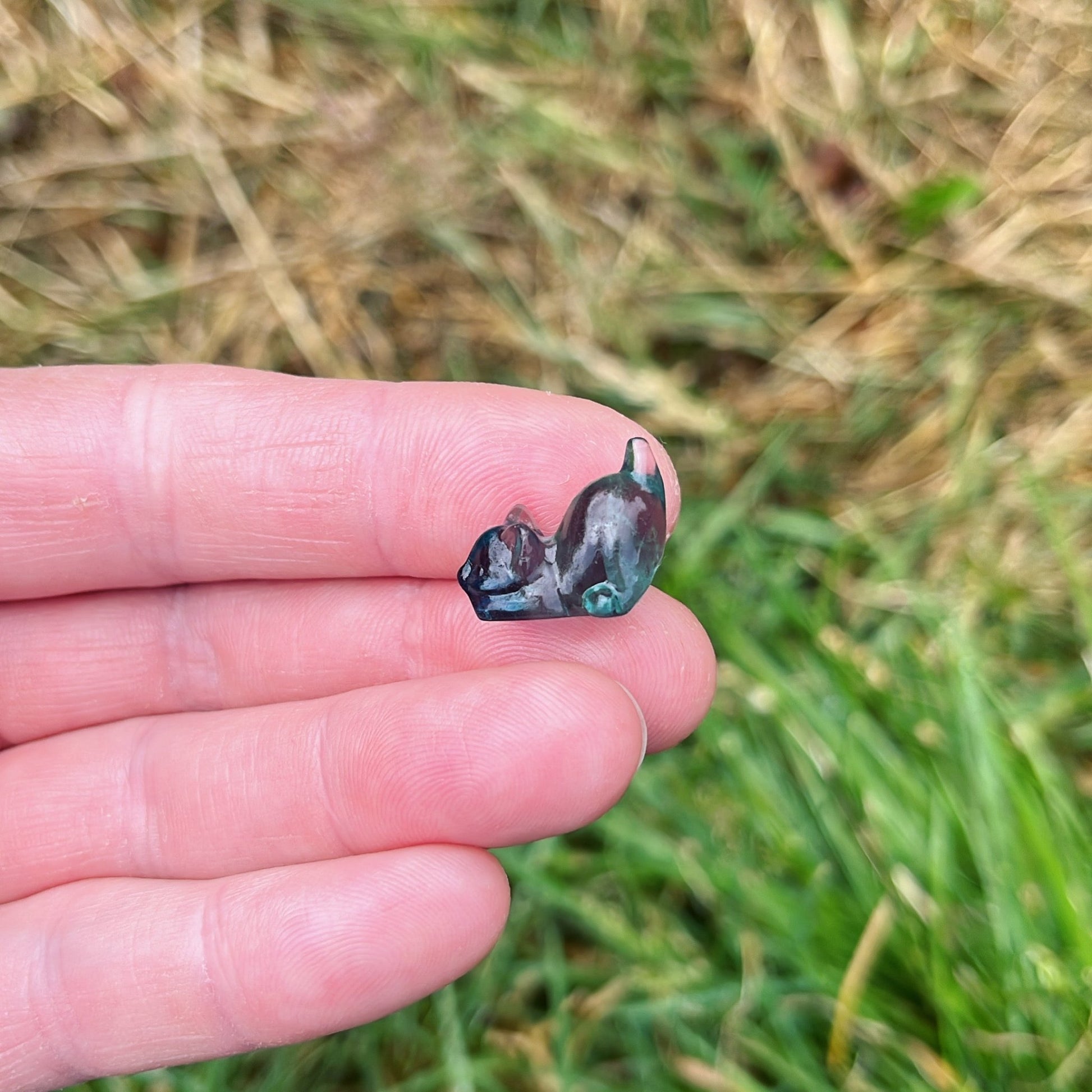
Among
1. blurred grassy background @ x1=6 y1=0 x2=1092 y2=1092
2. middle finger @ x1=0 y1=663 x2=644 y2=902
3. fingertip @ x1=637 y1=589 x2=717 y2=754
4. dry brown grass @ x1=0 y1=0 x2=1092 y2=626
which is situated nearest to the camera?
middle finger @ x1=0 y1=663 x2=644 y2=902

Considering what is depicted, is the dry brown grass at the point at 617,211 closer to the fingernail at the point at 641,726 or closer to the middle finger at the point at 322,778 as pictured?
the fingernail at the point at 641,726

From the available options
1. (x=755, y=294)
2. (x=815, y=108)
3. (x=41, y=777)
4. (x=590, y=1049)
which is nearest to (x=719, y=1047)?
(x=590, y=1049)

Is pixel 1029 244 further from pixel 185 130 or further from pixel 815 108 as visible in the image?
pixel 185 130

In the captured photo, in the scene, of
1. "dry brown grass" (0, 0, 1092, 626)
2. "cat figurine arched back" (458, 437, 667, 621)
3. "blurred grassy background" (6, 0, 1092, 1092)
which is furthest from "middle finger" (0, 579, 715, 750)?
"dry brown grass" (0, 0, 1092, 626)

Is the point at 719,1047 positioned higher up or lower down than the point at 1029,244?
lower down

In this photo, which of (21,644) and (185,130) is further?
(185,130)

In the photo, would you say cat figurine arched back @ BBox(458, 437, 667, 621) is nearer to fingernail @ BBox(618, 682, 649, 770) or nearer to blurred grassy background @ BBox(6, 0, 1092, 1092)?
fingernail @ BBox(618, 682, 649, 770)

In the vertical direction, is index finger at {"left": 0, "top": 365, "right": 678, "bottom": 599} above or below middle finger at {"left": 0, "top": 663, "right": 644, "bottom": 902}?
above
